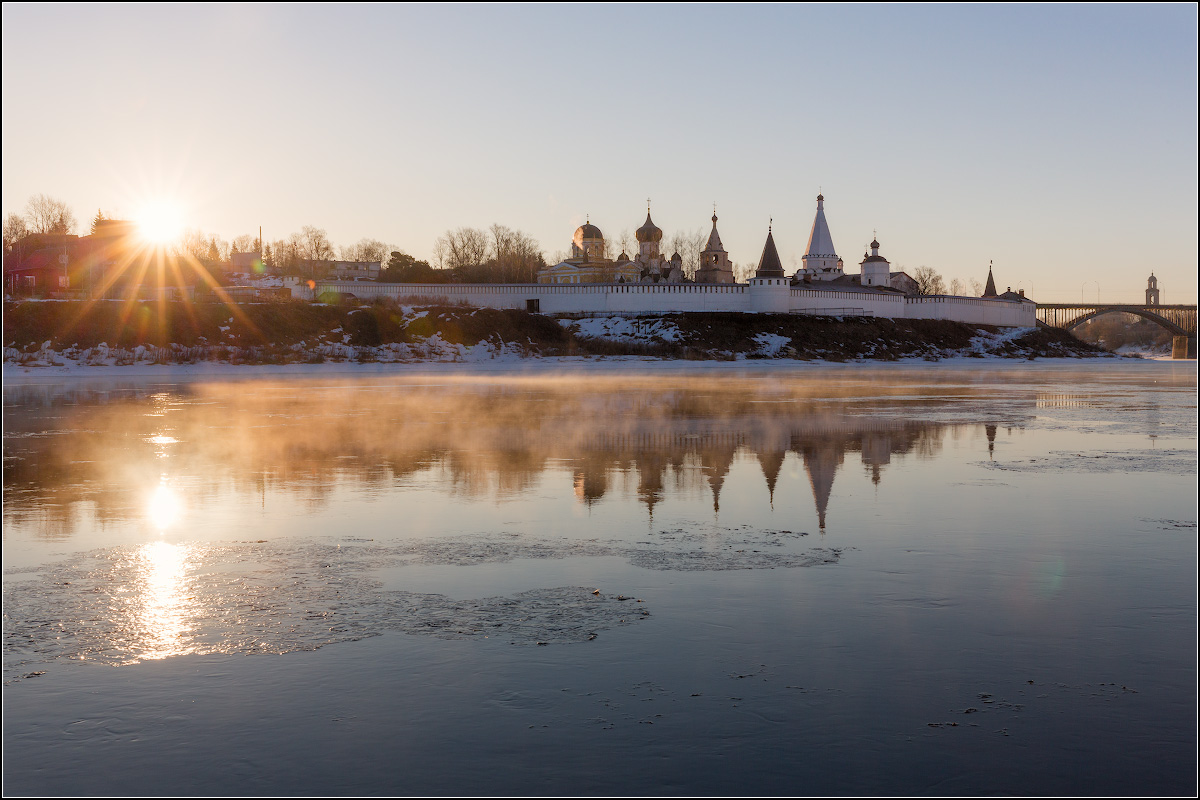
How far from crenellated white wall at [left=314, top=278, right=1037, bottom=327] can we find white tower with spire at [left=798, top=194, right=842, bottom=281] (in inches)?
621

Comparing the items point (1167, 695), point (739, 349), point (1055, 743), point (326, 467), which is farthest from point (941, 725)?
A: point (739, 349)

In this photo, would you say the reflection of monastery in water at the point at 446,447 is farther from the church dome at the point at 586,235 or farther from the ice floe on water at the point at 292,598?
the church dome at the point at 586,235

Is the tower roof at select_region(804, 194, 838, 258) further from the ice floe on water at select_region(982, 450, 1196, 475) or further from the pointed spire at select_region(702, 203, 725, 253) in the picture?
the ice floe on water at select_region(982, 450, 1196, 475)

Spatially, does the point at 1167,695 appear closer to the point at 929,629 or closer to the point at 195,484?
the point at 929,629

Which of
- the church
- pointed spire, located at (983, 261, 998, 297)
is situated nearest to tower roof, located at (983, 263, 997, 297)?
pointed spire, located at (983, 261, 998, 297)

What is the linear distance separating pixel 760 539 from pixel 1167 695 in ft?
16.2

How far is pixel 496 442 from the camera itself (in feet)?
64.9

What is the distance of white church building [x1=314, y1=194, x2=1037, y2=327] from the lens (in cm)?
9244

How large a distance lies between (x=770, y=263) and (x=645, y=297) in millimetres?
16420

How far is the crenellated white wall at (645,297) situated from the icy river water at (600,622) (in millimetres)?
73754

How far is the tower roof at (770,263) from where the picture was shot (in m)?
103

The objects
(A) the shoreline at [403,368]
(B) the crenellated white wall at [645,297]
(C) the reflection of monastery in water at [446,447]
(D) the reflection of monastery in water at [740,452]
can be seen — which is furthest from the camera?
(B) the crenellated white wall at [645,297]

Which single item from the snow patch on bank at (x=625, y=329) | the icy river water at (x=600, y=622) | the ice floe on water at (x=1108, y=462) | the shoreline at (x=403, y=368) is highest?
the snow patch on bank at (x=625, y=329)

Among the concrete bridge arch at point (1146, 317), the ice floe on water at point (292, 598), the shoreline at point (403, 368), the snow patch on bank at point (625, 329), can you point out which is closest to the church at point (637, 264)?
the snow patch on bank at point (625, 329)
